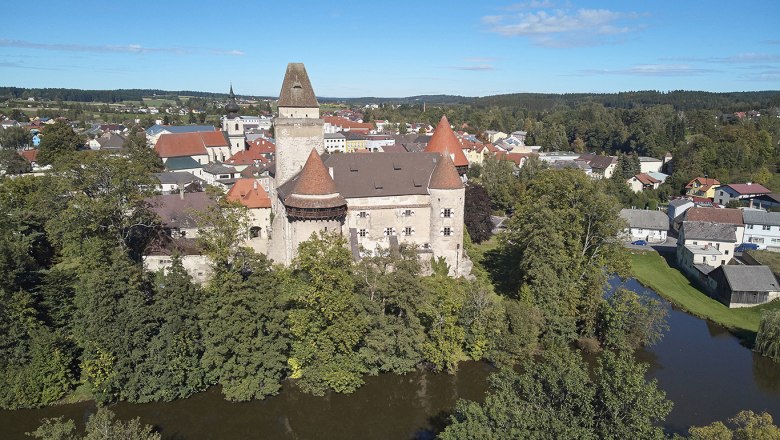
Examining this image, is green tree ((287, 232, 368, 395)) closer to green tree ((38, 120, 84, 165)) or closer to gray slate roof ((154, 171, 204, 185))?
gray slate roof ((154, 171, 204, 185))

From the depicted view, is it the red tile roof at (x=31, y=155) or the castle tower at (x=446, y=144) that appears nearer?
the castle tower at (x=446, y=144)

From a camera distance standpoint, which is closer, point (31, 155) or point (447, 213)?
point (447, 213)

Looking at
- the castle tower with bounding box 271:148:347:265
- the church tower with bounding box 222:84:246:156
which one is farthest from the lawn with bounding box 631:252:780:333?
the church tower with bounding box 222:84:246:156

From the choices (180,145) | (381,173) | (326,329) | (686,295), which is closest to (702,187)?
(686,295)

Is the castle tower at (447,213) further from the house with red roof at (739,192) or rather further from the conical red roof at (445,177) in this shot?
the house with red roof at (739,192)

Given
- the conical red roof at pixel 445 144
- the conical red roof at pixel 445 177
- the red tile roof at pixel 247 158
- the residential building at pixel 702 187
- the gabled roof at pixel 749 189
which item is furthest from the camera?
the red tile roof at pixel 247 158

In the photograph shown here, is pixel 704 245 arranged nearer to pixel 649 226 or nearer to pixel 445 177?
pixel 649 226

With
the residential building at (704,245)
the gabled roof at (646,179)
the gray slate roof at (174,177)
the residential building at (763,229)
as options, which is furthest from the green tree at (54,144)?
the gabled roof at (646,179)

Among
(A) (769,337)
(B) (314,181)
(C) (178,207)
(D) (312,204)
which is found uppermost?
(B) (314,181)
